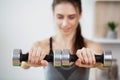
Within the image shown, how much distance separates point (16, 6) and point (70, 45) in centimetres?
33

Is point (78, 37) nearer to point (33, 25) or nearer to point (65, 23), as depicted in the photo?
point (65, 23)

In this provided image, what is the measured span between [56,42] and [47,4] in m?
0.20

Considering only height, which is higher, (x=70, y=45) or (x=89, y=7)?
(x=89, y=7)

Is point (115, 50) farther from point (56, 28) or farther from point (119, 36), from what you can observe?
point (56, 28)

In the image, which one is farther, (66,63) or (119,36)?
(119,36)

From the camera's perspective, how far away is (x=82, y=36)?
1226mm

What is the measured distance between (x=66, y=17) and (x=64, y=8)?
4 centimetres

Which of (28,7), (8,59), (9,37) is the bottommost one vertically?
(8,59)

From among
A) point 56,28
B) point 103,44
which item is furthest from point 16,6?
point 103,44

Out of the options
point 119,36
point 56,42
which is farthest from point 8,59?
point 119,36

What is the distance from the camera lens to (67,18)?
1.17 metres

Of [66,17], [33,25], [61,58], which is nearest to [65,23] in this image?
[66,17]

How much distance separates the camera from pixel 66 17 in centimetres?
116

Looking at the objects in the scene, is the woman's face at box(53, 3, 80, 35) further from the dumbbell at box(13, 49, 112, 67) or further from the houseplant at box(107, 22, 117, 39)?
the dumbbell at box(13, 49, 112, 67)
